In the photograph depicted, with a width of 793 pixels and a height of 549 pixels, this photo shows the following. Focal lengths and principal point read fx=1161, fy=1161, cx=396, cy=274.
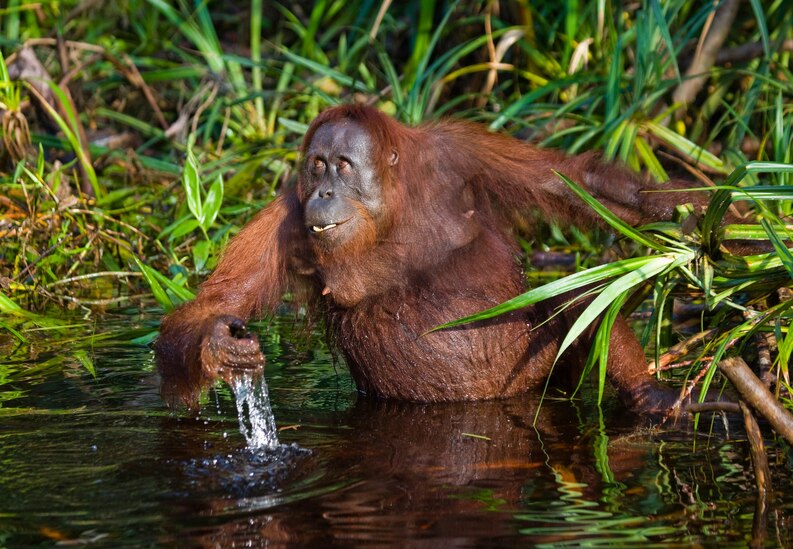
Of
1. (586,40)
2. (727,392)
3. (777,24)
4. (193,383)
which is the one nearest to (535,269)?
(586,40)

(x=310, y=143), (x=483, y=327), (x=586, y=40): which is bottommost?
(x=483, y=327)

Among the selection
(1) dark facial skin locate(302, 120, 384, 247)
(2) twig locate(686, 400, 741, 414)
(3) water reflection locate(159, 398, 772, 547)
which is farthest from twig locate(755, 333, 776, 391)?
(1) dark facial skin locate(302, 120, 384, 247)

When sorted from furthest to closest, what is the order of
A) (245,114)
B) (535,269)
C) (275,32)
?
(275,32) → (245,114) → (535,269)

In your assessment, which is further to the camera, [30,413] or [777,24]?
[777,24]

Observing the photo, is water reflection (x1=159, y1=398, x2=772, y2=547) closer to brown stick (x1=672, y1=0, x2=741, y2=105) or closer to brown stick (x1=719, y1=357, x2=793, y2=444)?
brown stick (x1=719, y1=357, x2=793, y2=444)

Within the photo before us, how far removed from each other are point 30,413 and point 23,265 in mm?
2429

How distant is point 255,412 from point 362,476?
2.66 feet

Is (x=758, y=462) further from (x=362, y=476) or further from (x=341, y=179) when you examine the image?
(x=341, y=179)

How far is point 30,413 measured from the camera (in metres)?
4.62

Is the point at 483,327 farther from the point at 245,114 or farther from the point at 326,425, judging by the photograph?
the point at 245,114

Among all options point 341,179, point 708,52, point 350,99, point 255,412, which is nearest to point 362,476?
point 255,412

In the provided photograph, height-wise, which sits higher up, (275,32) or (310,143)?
(275,32)

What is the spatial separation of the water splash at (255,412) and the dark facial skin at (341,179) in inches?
26.3

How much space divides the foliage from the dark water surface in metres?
0.54
